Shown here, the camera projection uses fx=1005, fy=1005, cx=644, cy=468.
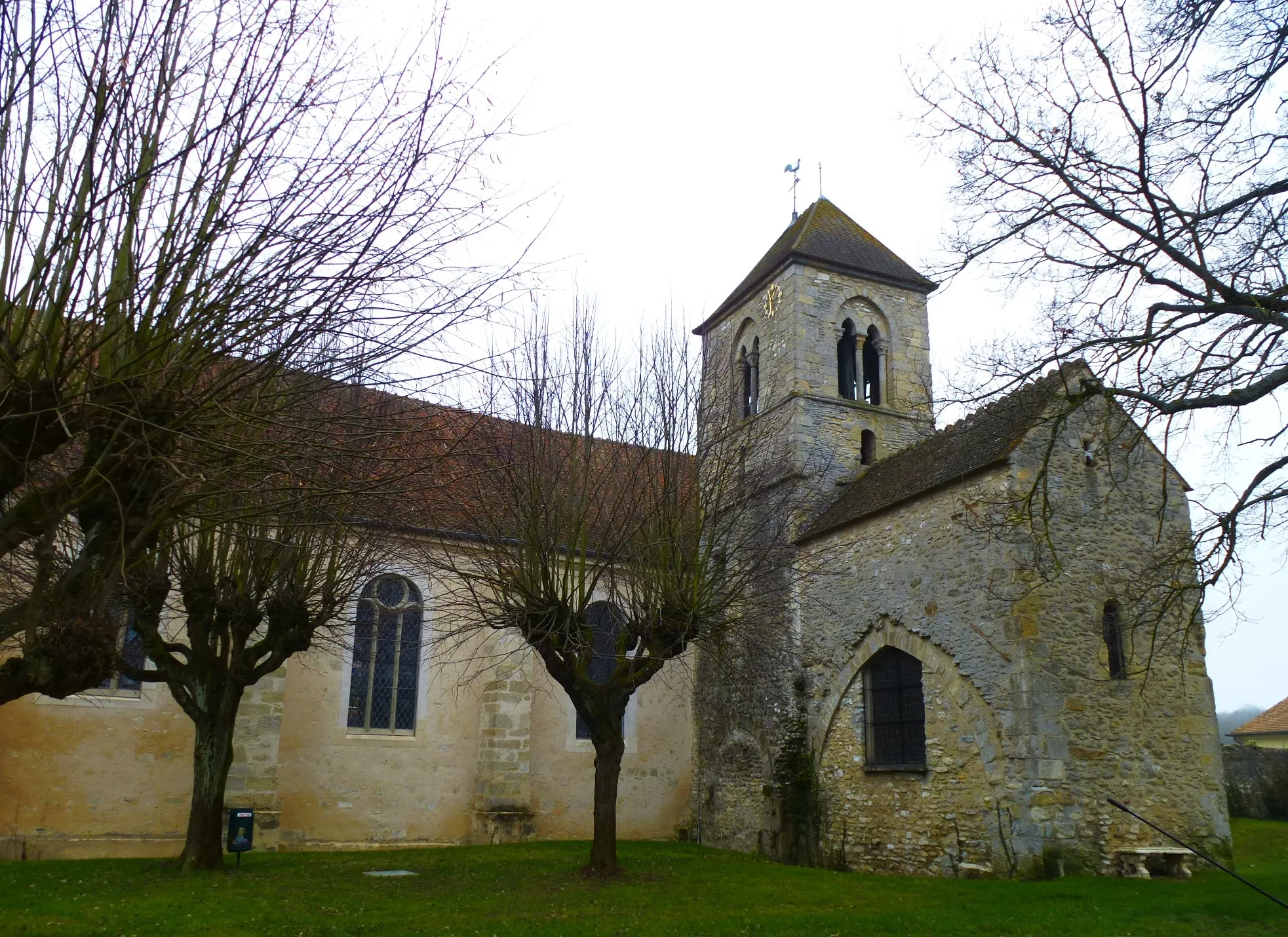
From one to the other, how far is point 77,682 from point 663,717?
1311 centimetres

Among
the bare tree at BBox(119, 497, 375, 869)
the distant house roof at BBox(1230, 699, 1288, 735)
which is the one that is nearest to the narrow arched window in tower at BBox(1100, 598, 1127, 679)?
the bare tree at BBox(119, 497, 375, 869)

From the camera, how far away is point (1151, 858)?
11.3 metres

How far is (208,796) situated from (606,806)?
4439 mm

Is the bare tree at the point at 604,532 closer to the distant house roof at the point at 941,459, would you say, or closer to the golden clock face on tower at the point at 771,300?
the distant house roof at the point at 941,459

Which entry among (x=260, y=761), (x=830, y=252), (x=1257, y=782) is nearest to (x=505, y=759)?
(x=260, y=761)

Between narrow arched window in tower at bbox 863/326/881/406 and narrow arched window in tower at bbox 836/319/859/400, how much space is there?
1.37ft

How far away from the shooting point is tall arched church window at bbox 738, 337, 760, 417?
783 inches

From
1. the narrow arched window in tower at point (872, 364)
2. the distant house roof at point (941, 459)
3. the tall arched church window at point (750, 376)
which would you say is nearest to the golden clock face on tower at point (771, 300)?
the tall arched church window at point (750, 376)

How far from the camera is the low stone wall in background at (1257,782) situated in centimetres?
1773

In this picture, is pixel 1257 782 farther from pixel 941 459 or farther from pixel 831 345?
pixel 831 345

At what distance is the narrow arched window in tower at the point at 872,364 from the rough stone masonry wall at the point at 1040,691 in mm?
5903

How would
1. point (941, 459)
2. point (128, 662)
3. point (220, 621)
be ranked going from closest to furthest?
point (220, 621)
point (128, 662)
point (941, 459)

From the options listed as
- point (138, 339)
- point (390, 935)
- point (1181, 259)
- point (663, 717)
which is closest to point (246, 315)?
point (138, 339)

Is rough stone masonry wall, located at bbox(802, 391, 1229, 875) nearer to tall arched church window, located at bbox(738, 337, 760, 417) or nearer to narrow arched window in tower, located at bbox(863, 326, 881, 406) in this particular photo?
narrow arched window in tower, located at bbox(863, 326, 881, 406)
